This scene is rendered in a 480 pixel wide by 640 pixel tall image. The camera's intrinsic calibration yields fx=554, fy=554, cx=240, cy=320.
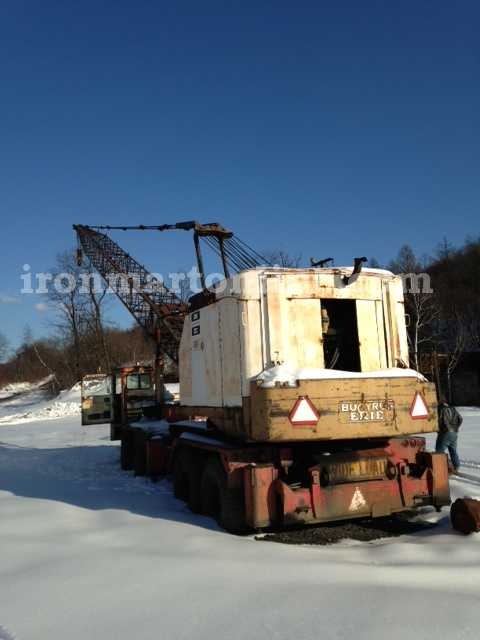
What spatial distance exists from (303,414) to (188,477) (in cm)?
267

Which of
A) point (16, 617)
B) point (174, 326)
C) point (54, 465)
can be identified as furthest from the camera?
point (174, 326)

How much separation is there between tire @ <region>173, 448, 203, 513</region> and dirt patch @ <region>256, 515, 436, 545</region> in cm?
141

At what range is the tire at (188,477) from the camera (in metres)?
7.42

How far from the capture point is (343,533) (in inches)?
255

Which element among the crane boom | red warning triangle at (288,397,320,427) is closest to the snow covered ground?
red warning triangle at (288,397,320,427)

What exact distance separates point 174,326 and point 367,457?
9608 millimetres

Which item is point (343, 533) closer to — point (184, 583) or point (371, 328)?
point (371, 328)

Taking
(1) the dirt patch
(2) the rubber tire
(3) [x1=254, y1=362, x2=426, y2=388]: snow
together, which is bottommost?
(1) the dirt patch

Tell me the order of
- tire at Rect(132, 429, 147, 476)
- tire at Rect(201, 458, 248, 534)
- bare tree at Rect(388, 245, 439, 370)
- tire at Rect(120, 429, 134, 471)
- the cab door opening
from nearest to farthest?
tire at Rect(201, 458, 248, 534), the cab door opening, tire at Rect(132, 429, 147, 476), tire at Rect(120, 429, 134, 471), bare tree at Rect(388, 245, 439, 370)

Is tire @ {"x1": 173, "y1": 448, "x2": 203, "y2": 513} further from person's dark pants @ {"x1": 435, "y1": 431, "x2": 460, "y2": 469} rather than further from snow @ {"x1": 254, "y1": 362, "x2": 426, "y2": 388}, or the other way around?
person's dark pants @ {"x1": 435, "y1": 431, "x2": 460, "y2": 469}

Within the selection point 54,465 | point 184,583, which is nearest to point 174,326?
point 54,465

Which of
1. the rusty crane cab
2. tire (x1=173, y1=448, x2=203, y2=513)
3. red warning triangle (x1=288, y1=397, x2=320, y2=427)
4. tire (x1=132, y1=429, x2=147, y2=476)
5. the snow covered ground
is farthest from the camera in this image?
the rusty crane cab

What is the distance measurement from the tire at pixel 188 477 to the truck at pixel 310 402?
0.15m

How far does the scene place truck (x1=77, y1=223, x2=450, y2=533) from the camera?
5.87 m
